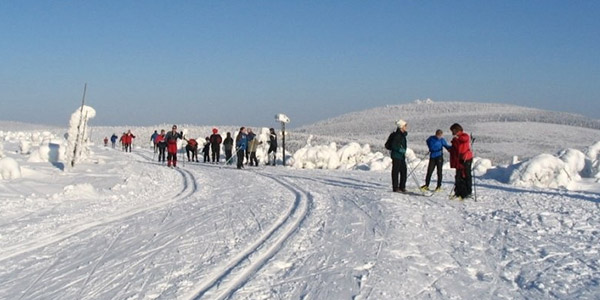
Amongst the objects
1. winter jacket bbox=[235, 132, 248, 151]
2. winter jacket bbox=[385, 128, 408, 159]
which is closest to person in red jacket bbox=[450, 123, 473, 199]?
winter jacket bbox=[385, 128, 408, 159]

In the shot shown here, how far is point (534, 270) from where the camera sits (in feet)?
21.8

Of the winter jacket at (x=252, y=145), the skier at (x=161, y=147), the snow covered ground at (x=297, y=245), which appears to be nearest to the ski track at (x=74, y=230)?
the snow covered ground at (x=297, y=245)

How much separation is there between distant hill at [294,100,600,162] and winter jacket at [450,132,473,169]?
32579mm

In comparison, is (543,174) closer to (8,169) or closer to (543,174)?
(543,174)

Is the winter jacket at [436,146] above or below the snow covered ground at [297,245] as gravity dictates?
above

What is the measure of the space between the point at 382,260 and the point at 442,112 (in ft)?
317

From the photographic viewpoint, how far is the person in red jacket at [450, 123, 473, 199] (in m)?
12.9

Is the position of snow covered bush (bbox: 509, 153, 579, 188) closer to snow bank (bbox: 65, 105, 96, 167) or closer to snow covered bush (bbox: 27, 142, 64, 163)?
snow bank (bbox: 65, 105, 96, 167)

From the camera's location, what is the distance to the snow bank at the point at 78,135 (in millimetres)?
22984

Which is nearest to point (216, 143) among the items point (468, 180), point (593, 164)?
point (593, 164)

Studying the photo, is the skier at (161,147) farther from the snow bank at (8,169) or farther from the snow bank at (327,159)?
the snow bank at (8,169)

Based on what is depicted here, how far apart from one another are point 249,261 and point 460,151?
7456 mm

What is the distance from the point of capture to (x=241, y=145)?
2519 centimetres

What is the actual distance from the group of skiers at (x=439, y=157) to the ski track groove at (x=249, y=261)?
3.94m
